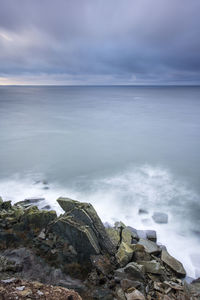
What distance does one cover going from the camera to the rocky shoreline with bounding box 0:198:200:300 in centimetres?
622

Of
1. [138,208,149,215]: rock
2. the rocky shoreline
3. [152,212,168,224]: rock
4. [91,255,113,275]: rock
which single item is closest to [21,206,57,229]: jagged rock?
the rocky shoreline

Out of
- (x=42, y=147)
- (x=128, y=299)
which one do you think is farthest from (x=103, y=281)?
(x=42, y=147)

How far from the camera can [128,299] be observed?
19.7 feet

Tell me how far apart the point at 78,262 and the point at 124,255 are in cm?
163

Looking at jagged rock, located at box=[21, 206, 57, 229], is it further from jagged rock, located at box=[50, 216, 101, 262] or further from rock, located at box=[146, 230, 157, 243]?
rock, located at box=[146, 230, 157, 243]

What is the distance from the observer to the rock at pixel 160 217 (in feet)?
38.4

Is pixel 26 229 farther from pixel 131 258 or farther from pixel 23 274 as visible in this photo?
pixel 131 258

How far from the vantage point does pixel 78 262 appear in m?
7.38

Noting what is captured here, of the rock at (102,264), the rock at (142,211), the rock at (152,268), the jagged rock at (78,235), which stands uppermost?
the jagged rock at (78,235)

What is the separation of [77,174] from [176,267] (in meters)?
10.6

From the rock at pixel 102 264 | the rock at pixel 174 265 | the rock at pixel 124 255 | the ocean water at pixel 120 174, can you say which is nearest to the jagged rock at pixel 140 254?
the rock at pixel 124 255

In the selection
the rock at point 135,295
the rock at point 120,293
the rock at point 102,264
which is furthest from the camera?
the rock at point 102,264

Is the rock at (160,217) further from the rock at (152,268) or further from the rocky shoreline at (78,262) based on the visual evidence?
the rock at (152,268)

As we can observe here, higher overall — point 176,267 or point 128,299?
point 128,299
